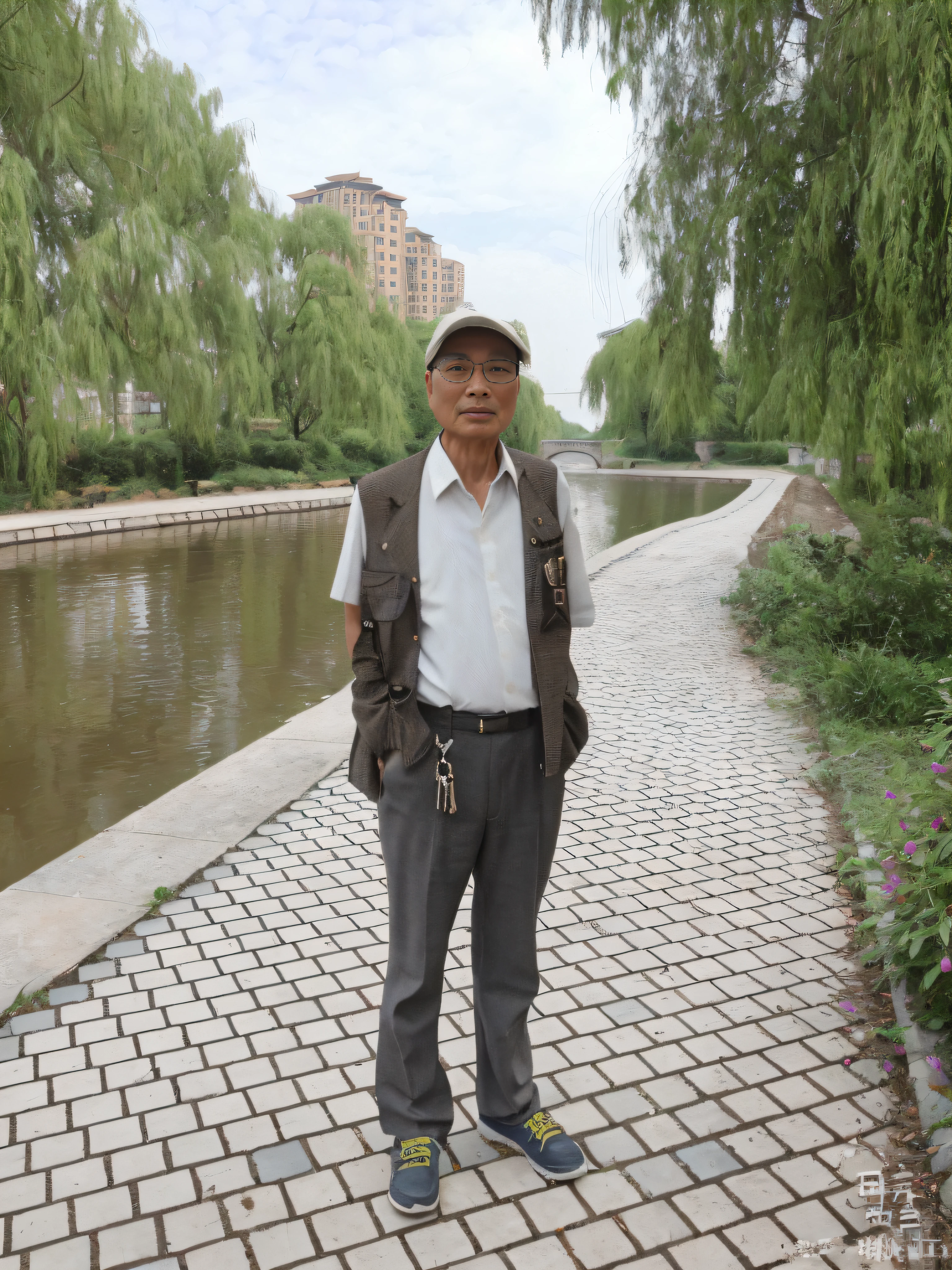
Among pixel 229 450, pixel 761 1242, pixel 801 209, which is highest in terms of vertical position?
pixel 801 209

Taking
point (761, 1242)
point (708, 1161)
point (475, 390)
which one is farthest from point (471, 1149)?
point (475, 390)

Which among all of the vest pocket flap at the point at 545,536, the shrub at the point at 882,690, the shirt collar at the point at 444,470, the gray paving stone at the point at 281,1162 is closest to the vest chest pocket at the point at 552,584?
the vest pocket flap at the point at 545,536

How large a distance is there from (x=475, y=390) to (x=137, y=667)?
7.10 m

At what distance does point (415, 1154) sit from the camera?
244 centimetres

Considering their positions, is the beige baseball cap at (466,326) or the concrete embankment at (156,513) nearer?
the beige baseball cap at (466,326)

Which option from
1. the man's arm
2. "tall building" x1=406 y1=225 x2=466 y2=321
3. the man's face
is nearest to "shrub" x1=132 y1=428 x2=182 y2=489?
the man's arm

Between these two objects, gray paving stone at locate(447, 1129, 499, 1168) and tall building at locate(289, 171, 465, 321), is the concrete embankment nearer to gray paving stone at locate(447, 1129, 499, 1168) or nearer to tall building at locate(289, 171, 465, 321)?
gray paving stone at locate(447, 1129, 499, 1168)

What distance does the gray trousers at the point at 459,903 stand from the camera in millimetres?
2350

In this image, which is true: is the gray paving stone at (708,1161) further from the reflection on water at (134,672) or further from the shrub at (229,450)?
the shrub at (229,450)

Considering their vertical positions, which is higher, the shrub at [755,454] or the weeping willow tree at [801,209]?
the weeping willow tree at [801,209]

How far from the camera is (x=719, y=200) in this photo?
320 inches

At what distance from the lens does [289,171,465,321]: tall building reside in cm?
9150

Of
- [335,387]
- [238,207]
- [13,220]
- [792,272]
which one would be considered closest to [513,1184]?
[792,272]

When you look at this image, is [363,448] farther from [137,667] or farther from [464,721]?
[464,721]
